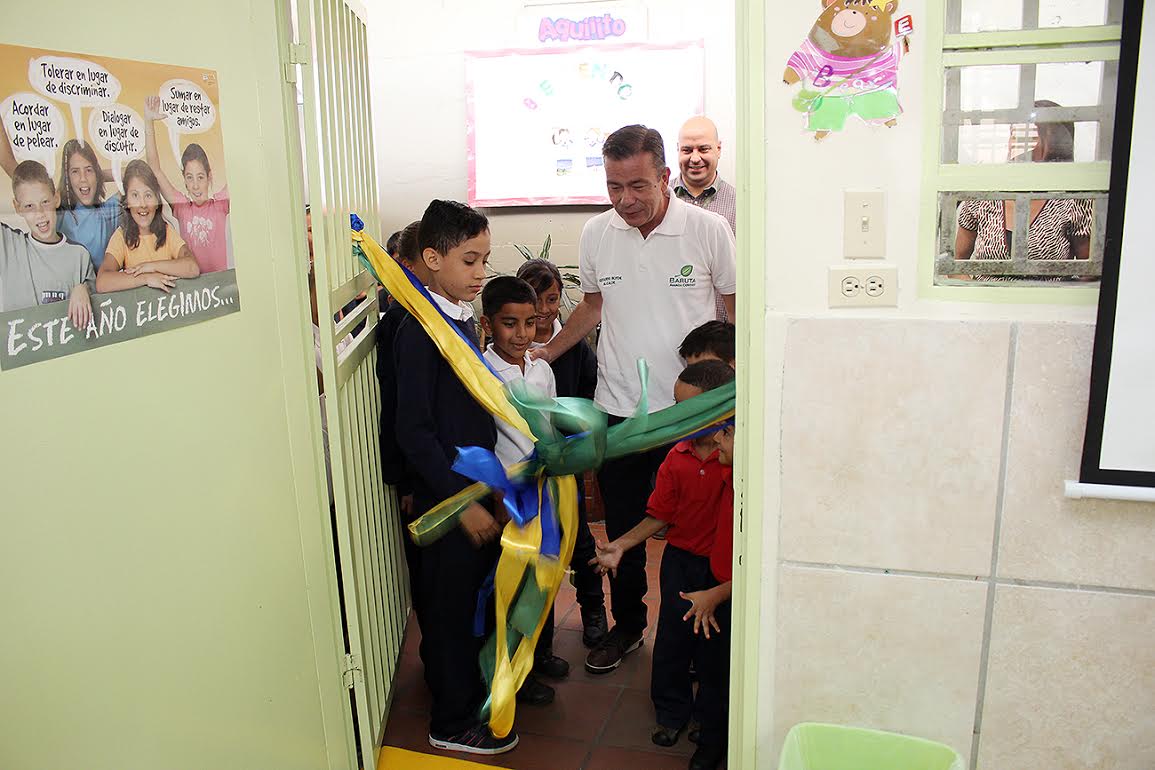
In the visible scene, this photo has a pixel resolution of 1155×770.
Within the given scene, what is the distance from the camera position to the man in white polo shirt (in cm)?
262

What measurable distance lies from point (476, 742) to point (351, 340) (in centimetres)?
105

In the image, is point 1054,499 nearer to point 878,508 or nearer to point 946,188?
point 878,508

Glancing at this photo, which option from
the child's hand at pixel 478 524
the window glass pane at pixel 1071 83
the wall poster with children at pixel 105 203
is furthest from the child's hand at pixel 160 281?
the window glass pane at pixel 1071 83

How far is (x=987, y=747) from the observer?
154 centimetres

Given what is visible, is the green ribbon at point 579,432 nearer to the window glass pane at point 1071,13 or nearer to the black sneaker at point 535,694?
the black sneaker at point 535,694

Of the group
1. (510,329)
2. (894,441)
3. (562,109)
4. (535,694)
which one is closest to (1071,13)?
(894,441)

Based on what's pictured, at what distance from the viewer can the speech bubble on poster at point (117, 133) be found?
1.32 m

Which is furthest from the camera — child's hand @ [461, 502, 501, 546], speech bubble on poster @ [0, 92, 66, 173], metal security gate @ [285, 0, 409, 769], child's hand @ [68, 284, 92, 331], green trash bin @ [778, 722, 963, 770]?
child's hand @ [461, 502, 501, 546]

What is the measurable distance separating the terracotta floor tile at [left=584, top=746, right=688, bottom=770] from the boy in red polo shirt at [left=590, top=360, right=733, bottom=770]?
3.8 inches

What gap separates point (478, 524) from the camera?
2248 millimetres

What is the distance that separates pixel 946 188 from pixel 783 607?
0.71m

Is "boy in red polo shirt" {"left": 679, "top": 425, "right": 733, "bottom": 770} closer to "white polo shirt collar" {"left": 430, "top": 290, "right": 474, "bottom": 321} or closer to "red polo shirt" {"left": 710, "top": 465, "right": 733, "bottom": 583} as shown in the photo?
"red polo shirt" {"left": 710, "top": 465, "right": 733, "bottom": 583}

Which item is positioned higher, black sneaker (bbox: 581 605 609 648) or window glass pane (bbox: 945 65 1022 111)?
window glass pane (bbox: 945 65 1022 111)

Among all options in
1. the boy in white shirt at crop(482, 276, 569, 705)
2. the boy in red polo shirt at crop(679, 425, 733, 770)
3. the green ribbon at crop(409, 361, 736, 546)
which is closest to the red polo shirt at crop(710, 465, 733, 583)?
the boy in red polo shirt at crop(679, 425, 733, 770)
